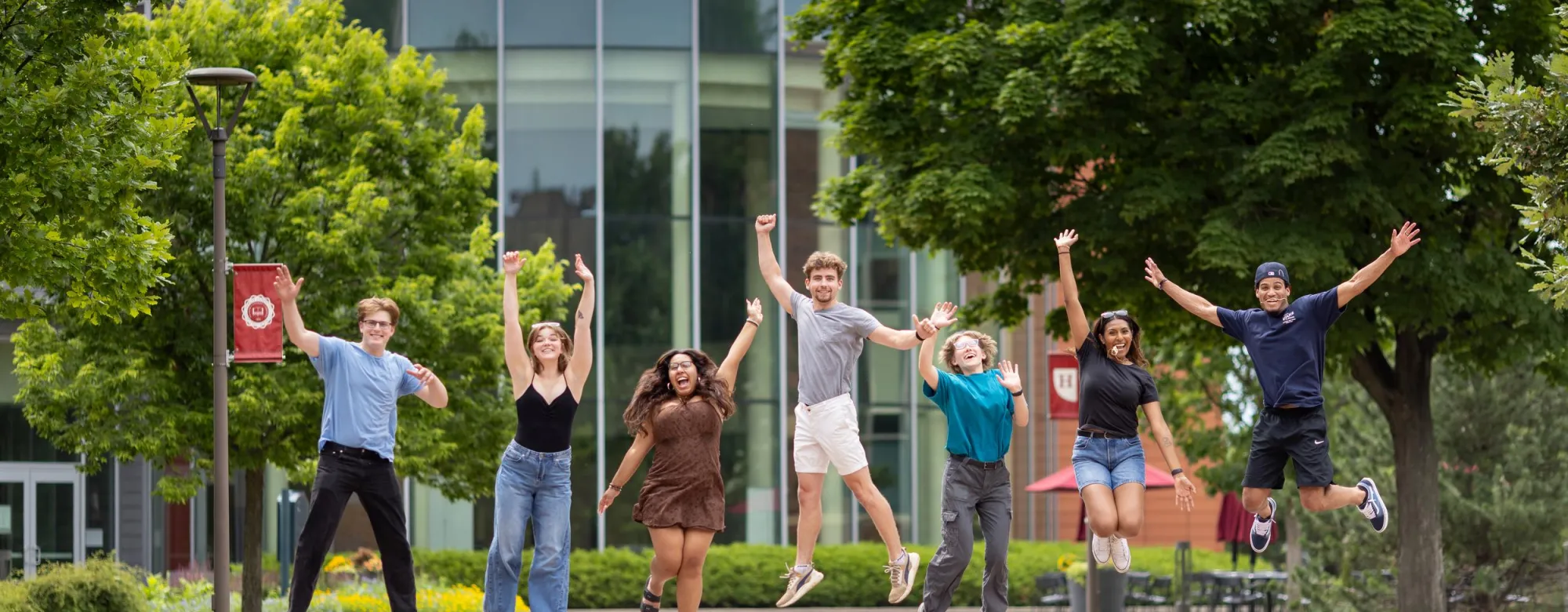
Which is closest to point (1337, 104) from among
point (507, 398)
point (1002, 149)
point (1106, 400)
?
point (1002, 149)

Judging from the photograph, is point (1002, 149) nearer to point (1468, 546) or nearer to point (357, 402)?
point (1468, 546)

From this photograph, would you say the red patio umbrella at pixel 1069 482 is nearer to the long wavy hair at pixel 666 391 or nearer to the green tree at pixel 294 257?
the green tree at pixel 294 257

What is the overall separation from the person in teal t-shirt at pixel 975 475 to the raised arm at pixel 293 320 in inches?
138

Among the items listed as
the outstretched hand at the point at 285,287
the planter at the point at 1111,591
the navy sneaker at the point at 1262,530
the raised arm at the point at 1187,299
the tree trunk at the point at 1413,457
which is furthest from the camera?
the planter at the point at 1111,591

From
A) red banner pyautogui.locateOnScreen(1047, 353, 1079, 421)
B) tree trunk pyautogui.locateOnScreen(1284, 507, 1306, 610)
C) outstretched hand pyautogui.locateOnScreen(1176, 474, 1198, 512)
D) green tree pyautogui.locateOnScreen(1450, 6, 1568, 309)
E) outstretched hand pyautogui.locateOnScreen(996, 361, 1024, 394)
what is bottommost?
tree trunk pyautogui.locateOnScreen(1284, 507, 1306, 610)

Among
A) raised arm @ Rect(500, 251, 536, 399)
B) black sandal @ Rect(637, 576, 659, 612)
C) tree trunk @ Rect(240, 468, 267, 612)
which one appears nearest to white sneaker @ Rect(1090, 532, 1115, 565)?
black sandal @ Rect(637, 576, 659, 612)

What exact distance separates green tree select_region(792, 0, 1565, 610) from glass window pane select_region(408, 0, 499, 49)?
41.8 ft

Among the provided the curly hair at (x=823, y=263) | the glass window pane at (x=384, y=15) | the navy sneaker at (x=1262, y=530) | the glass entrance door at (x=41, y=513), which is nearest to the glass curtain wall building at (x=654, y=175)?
the glass window pane at (x=384, y=15)

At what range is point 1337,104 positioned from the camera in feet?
62.2

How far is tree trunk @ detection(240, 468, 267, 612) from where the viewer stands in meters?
19.5

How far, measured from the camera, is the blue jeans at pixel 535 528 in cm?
1060

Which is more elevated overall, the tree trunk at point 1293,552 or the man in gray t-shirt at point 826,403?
the man in gray t-shirt at point 826,403

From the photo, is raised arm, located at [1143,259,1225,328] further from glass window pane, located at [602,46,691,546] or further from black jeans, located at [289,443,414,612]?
glass window pane, located at [602,46,691,546]

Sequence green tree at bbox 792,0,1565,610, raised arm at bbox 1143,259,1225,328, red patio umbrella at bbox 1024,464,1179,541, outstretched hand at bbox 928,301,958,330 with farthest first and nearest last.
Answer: red patio umbrella at bbox 1024,464,1179,541 → green tree at bbox 792,0,1565,610 → raised arm at bbox 1143,259,1225,328 → outstretched hand at bbox 928,301,958,330
